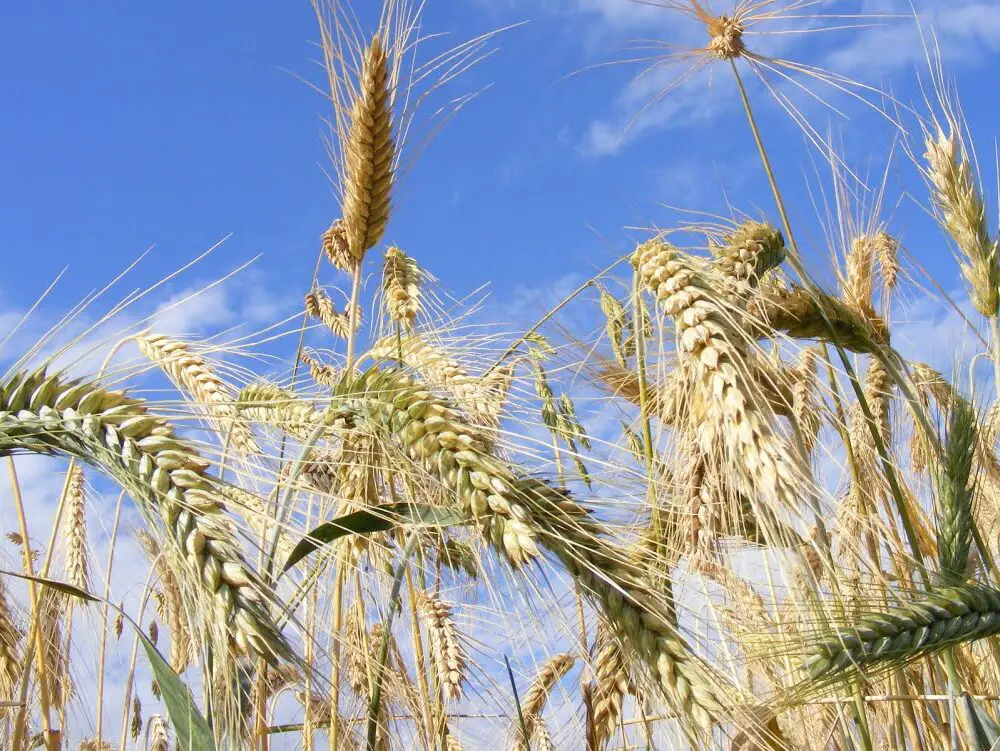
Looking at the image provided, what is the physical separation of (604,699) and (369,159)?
1.60m

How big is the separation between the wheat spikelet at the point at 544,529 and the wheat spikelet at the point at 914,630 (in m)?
0.43

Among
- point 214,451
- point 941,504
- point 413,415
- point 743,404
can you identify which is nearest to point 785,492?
point 743,404

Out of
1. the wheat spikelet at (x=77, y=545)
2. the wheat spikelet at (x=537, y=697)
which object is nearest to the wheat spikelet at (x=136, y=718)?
the wheat spikelet at (x=77, y=545)

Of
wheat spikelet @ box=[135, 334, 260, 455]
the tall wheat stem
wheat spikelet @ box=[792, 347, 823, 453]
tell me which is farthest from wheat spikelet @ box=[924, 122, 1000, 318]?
the tall wheat stem

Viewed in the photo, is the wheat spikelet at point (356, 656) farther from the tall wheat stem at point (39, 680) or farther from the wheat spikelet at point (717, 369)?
the wheat spikelet at point (717, 369)

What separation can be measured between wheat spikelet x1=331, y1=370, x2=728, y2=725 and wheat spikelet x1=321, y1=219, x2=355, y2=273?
4.49 ft

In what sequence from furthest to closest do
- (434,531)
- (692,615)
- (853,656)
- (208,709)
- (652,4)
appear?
(652,4), (434,531), (853,656), (692,615), (208,709)

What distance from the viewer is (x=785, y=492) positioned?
170 centimetres

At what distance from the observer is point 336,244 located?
314 centimetres

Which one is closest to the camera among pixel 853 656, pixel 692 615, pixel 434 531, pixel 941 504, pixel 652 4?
pixel 692 615

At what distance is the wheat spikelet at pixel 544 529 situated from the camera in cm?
145

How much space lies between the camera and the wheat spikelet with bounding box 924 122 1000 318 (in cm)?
290

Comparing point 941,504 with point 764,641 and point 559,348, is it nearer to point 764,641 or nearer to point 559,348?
point 764,641

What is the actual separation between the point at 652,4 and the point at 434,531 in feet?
9.27
